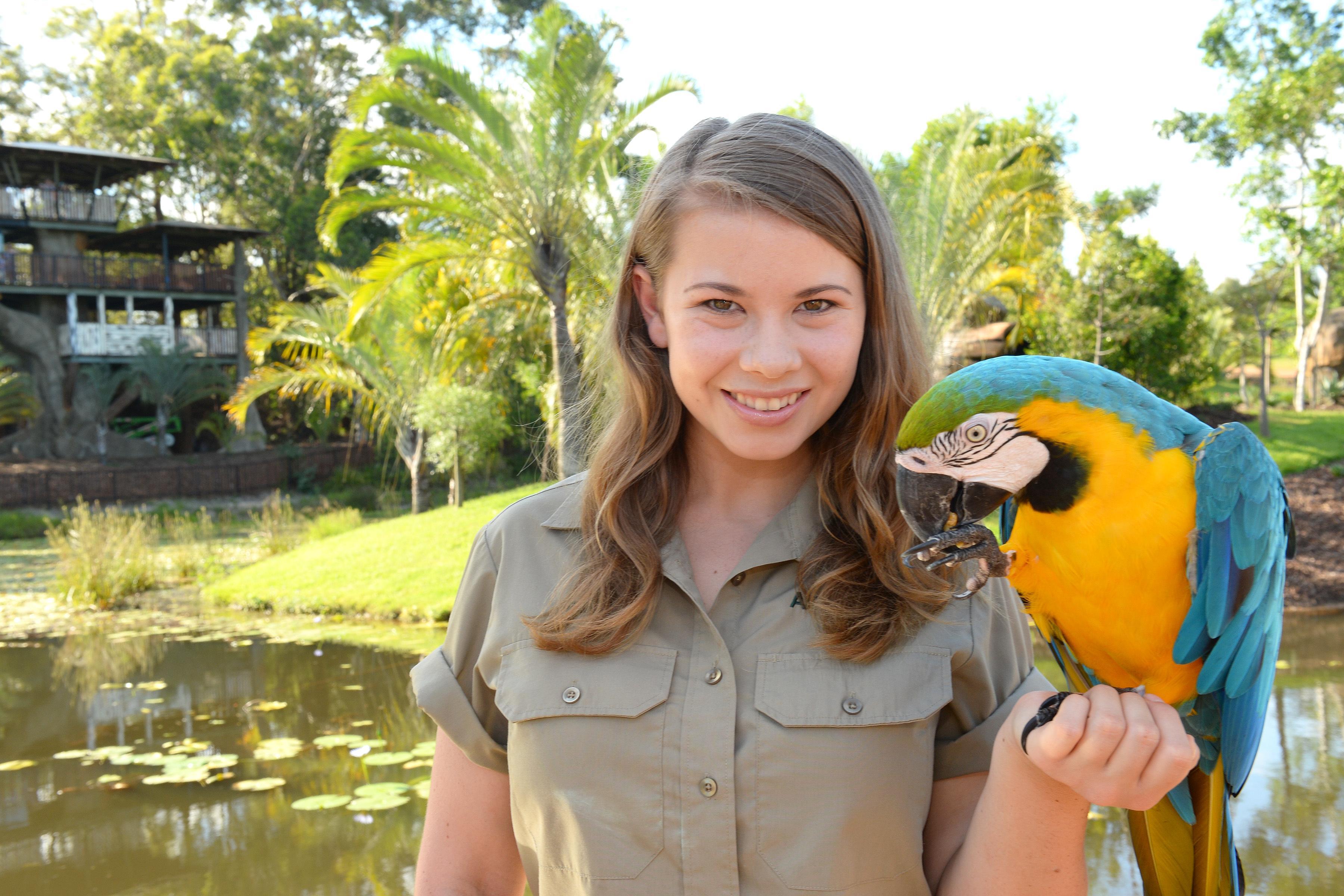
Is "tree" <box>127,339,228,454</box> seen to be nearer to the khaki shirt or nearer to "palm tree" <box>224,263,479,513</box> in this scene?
"palm tree" <box>224,263,479,513</box>

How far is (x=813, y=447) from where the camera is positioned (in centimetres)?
147

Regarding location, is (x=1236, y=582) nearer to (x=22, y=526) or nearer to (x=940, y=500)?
(x=940, y=500)

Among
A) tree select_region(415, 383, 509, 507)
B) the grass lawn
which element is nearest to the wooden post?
tree select_region(415, 383, 509, 507)

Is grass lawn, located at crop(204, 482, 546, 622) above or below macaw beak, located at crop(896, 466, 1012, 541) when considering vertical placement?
below

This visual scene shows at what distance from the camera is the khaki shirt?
1.18m

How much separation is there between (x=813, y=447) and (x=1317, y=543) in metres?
8.85

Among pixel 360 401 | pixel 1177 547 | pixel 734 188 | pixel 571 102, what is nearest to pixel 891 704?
pixel 1177 547

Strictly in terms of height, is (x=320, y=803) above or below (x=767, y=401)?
below

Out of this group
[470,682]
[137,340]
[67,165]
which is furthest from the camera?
[67,165]

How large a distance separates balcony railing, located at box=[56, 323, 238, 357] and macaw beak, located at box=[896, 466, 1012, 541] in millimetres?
19629

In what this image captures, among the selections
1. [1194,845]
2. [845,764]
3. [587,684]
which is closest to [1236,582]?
[1194,845]

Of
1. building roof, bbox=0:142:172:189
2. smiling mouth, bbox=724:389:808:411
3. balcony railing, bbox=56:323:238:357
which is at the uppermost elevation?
building roof, bbox=0:142:172:189

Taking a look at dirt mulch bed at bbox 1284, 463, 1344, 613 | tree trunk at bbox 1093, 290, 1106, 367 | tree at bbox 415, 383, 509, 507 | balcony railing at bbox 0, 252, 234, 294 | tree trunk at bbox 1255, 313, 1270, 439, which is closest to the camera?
dirt mulch bed at bbox 1284, 463, 1344, 613

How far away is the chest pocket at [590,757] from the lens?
3.99 feet
